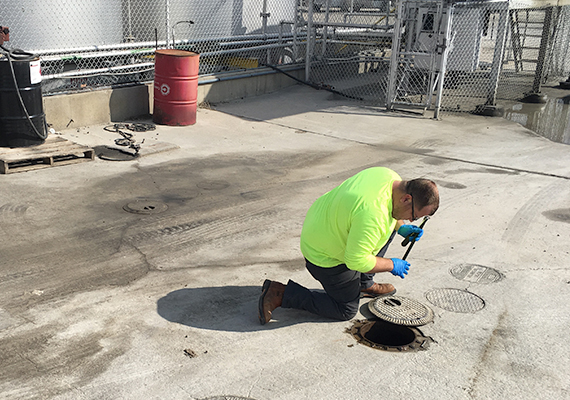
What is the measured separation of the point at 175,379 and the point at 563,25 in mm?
17165

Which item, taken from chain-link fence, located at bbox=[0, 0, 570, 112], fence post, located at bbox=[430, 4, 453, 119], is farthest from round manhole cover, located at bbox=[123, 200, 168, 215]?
fence post, located at bbox=[430, 4, 453, 119]

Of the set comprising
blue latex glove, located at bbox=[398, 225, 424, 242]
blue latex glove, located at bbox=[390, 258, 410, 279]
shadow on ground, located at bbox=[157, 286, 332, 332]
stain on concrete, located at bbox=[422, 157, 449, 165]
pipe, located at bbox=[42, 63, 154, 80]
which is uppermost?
pipe, located at bbox=[42, 63, 154, 80]

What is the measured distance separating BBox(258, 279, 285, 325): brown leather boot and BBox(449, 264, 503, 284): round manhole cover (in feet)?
6.12

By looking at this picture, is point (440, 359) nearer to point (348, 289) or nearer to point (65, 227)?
point (348, 289)

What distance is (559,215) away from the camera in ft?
22.8

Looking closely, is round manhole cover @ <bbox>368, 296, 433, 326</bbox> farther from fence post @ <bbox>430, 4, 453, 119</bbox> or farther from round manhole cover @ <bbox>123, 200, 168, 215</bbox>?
fence post @ <bbox>430, 4, 453, 119</bbox>

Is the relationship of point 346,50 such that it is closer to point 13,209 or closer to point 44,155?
point 44,155

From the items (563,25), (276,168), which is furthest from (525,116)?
(276,168)

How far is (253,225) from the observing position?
20.7 feet

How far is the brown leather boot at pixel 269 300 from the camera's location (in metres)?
4.36

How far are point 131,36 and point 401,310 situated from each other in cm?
888

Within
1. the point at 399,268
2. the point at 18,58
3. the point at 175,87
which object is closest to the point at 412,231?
the point at 399,268

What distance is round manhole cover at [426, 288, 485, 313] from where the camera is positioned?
4789 millimetres

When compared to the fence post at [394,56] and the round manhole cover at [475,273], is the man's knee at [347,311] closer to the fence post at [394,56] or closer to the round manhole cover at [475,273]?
the round manhole cover at [475,273]
